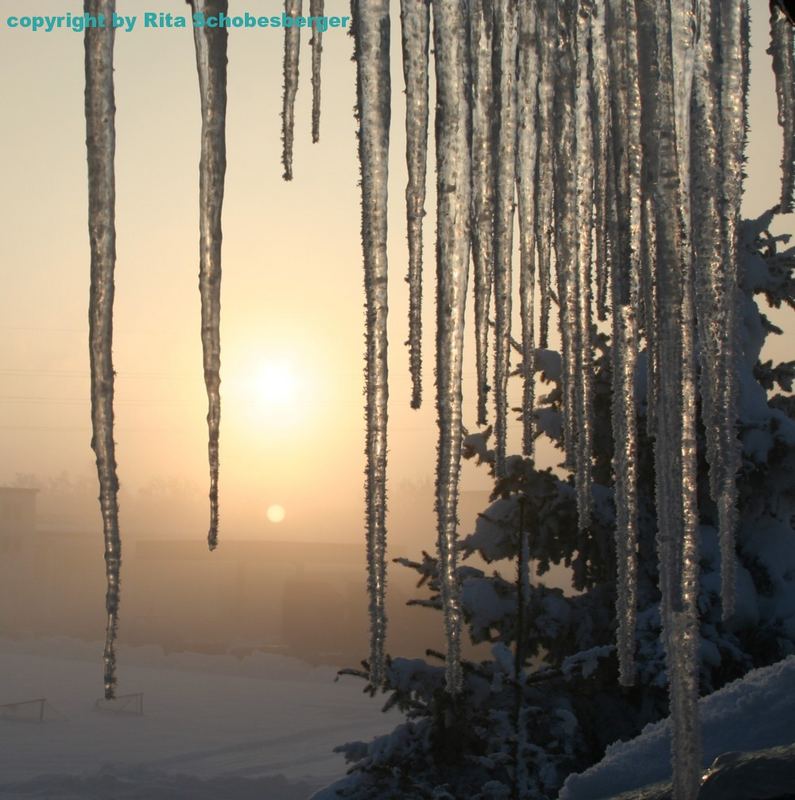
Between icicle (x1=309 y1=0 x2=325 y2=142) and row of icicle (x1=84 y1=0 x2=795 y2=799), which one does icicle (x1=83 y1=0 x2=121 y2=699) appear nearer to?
row of icicle (x1=84 y1=0 x2=795 y2=799)

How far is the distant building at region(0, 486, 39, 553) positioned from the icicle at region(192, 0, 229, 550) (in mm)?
56998

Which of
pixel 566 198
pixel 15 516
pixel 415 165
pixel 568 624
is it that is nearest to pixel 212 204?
pixel 415 165

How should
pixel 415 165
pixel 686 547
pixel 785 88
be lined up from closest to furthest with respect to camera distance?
pixel 415 165 → pixel 686 547 → pixel 785 88

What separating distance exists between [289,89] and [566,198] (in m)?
0.66

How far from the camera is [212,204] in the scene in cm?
171

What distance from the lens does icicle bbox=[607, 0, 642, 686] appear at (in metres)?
2.03

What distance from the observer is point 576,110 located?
88.6 inches

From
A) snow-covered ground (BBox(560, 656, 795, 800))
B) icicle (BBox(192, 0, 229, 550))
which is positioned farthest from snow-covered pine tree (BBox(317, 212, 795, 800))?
icicle (BBox(192, 0, 229, 550))

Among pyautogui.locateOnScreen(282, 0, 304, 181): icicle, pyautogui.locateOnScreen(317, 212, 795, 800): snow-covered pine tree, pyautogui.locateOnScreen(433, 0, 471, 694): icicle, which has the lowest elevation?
pyautogui.locateOnScreen(317, 212, 795, 800): snow-covered pine tree

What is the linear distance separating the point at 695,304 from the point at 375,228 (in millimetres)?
771

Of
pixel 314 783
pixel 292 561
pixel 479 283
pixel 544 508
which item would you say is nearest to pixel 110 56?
pixel 479 283

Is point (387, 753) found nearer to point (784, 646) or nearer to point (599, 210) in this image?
point (784, 646)

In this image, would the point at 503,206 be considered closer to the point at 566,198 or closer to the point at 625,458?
the point at 566,198

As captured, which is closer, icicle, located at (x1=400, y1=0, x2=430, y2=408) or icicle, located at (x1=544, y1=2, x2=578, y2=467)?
icicle, located at (x1=400, y1=0, x2=430, y2=408)
